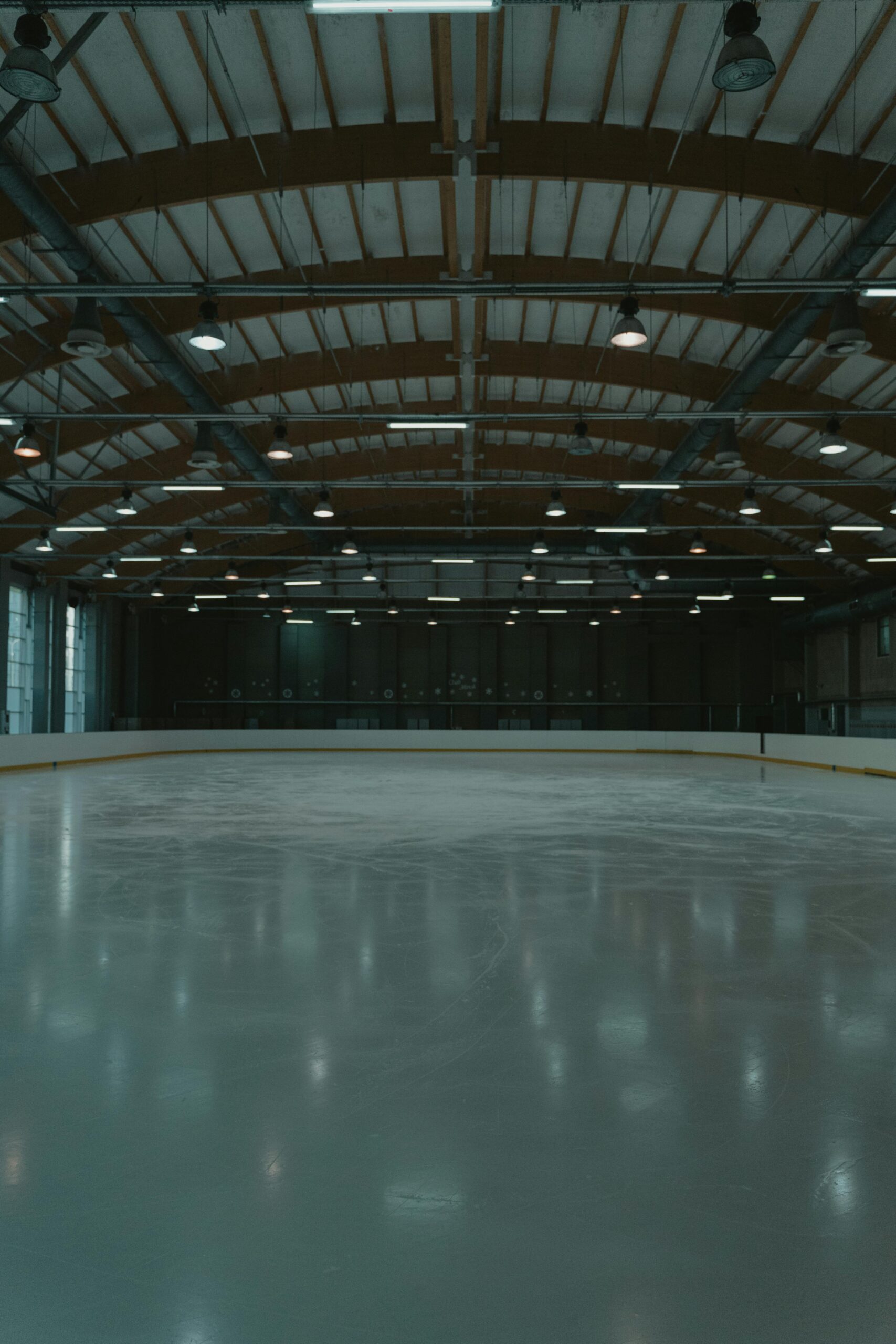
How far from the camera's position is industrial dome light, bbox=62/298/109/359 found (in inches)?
535

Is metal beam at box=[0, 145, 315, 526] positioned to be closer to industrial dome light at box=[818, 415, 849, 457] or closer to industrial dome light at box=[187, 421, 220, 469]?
industrial dome light at box=[187, 421, 220, 469]

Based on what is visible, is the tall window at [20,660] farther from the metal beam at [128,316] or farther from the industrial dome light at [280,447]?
the industrial dome light at [280,447]

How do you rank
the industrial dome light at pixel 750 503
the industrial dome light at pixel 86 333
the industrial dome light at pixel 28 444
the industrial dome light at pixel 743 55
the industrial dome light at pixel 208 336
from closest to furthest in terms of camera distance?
the industrial dome light at pixel 743 55
the industrial dome light at pixel 208 336
the industrial dome light at pixel 86 333
the industrial dome light at pixel 28 444
the industrial dome light at pixel 750 503

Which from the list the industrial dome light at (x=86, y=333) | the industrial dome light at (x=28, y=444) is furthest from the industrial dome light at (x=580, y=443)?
the industrial dome light at (x=28, y=444)

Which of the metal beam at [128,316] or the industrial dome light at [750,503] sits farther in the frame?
the industrial dome light at [750,503]

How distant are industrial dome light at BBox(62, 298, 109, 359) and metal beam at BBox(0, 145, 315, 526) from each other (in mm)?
1557

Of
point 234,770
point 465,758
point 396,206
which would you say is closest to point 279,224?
point 396,206

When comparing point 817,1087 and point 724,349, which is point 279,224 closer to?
point 724,349

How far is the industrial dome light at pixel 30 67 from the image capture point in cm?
805

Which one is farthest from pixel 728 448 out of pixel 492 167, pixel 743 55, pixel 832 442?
pixel 743 55

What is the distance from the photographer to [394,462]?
106 feet

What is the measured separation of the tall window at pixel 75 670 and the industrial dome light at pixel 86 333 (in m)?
29.6

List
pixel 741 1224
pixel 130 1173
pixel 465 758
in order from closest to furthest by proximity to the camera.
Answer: pixel 741 1224 < pixel 130 1173 < pixel 465 758

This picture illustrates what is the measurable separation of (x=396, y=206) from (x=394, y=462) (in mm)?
14784
